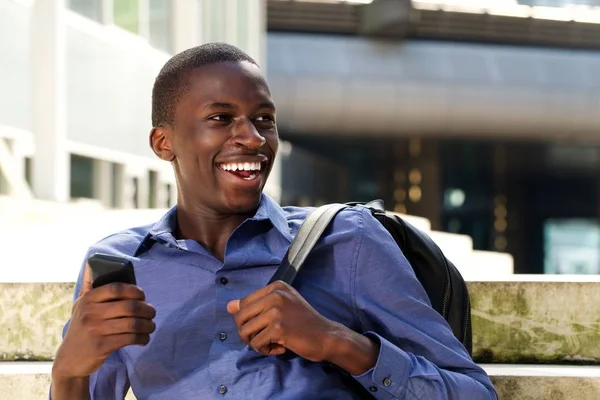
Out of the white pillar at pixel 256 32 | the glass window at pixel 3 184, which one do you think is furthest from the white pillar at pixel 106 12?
the white pillar at pixel 256 32

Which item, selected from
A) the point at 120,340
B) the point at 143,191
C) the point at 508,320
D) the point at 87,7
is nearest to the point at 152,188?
the point at 143,191

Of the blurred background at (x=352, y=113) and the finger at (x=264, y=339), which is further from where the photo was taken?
the blurred background at (x=352, y=113)

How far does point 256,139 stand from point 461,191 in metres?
32.2

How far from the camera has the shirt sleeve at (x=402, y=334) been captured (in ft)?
6.39

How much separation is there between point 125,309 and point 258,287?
0.40 metres

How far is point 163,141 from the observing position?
2.32 meters

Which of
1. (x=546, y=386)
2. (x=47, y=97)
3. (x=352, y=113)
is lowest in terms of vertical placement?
(x=352, y=113)

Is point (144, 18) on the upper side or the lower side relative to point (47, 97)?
upper

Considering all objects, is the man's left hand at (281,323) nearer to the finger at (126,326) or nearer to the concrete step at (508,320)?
the finger at (126,326)

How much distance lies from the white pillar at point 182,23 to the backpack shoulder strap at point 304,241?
509 inches

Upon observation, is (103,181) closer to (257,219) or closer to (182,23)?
(182,23)

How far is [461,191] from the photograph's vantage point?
111 feet

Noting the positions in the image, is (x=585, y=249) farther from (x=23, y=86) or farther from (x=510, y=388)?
(x=510, y=388)

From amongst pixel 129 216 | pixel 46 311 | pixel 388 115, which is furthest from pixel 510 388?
pixel 388 115
